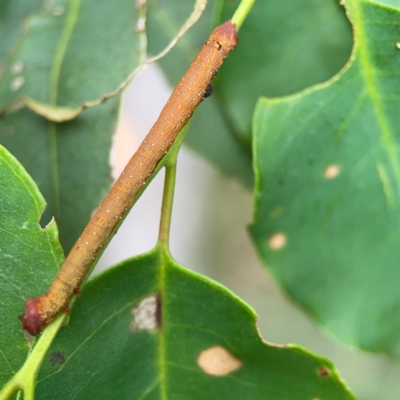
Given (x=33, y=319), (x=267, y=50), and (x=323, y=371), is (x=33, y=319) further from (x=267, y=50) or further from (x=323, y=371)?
(x=267, y=50)

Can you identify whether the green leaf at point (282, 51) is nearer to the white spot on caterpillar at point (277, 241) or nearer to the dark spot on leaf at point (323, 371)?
the white spot on caterpillar at point (277, 241)

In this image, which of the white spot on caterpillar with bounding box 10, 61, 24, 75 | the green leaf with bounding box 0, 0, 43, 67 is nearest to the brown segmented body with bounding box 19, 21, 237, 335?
the white spot on caterpillar with bounding box 10, 61, 24, 75

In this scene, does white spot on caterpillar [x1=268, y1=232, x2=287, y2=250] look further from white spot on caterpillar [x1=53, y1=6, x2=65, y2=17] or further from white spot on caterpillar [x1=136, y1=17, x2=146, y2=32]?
white spot on caterpillar [x1=53, y1=6, x2=65, y2=17]

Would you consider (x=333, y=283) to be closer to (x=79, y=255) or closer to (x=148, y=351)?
(x=148, y=351)

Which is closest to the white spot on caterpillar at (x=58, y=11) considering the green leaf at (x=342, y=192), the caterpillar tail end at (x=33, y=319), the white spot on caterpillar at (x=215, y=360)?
the green leaf at (x=342, y=192)

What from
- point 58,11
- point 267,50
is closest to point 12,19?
point 58,11

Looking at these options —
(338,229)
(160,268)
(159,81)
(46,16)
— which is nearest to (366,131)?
(338,229)
